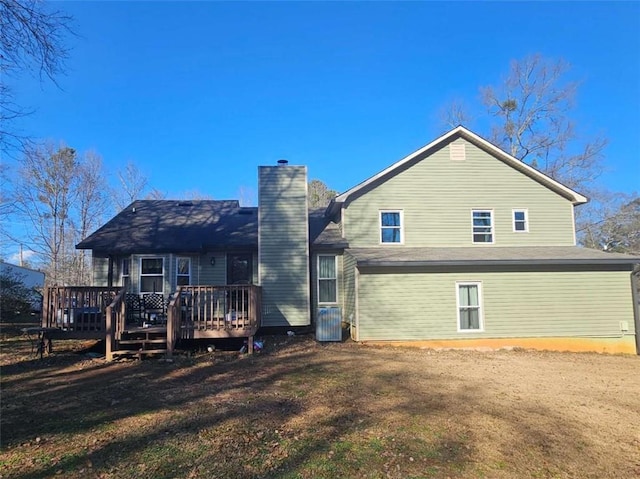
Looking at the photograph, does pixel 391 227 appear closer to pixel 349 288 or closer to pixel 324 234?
pixel 324 234

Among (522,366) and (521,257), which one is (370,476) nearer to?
(522,366)

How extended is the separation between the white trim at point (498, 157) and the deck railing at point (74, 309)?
321 inches

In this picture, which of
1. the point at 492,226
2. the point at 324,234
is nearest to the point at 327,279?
the point at 324,234

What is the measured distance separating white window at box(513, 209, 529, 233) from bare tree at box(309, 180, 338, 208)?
20024 millimetres

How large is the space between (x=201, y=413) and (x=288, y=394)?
1.66m

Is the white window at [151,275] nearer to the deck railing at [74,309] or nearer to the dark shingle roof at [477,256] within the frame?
the deck railing at [74,309]

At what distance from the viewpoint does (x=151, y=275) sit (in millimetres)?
14719

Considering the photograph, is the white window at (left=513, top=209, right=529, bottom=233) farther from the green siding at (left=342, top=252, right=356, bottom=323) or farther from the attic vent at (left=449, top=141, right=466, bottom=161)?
the green siding at (left=342, top=252, right=356, bottom=323)

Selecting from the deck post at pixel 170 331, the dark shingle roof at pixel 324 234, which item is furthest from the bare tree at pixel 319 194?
the deck post at pixel 170 331

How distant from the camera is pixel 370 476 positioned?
14.5 ft

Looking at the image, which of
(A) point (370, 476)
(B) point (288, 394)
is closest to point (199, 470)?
(A) point (370, 476)

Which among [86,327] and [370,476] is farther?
[86,327]

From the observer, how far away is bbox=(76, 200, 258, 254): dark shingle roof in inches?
579

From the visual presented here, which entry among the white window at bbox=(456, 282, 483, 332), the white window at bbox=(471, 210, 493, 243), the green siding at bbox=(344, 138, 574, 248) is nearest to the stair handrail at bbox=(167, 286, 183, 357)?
the green siding at bbox=(344, 138, 574, 248)
